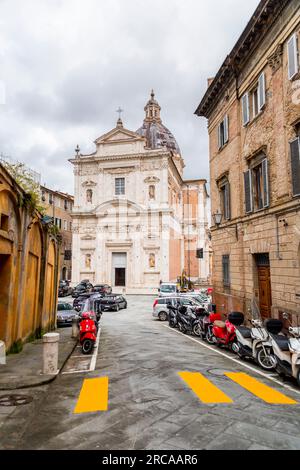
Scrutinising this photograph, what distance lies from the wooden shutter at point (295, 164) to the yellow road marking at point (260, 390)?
5673mm

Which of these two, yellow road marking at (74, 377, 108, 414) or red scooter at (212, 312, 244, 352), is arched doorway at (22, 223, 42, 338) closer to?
yellow road marking at (74, 377, 108, 414)

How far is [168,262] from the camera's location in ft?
133

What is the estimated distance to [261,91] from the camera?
12844mm

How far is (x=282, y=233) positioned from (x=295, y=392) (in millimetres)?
5769

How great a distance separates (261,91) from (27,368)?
12.4 meters

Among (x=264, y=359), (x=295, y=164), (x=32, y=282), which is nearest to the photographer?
(x=264, y=359)

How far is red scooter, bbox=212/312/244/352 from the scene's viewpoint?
404 inches

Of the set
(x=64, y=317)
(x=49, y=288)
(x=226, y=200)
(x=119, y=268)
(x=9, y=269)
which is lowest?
(x=64, y=317)

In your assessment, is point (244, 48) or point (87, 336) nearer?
point (87, 336)

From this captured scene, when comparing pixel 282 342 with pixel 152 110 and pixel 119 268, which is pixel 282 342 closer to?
pixel 119 268

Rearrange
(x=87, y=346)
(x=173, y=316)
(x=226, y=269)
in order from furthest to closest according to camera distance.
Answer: (x=173, y=316)
(x=226, y=269)
(x=87, y=346)

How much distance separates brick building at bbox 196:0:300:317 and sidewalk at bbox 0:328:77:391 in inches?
226

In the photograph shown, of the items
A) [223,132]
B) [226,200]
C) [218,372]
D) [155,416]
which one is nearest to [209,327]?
[218,372]

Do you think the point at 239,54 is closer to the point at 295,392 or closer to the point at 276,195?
the point at 276,195
